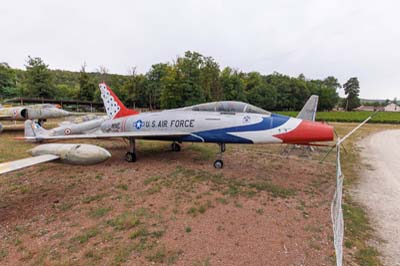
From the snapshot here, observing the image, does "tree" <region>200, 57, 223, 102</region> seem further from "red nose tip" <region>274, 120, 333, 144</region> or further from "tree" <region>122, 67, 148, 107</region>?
"red nose tip" <region>274, 120, 333, 144</region>

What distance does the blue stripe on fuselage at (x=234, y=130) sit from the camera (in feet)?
21.8

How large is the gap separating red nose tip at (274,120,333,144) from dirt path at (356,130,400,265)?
2.04 metres

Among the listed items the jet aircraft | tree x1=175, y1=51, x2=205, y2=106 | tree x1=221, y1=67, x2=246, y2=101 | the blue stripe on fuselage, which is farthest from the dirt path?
tree x1=221, y1=67, x2=246, y2=101

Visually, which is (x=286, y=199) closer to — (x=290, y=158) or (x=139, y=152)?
(x=290, y=158)

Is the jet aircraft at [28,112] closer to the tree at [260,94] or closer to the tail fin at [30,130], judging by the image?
the tail fin at [30,130]

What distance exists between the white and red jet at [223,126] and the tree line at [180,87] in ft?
111

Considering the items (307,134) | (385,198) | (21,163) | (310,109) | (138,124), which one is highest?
(310,109)

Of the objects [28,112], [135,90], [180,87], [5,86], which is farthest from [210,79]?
[5,86]

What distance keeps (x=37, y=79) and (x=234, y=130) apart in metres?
61.7

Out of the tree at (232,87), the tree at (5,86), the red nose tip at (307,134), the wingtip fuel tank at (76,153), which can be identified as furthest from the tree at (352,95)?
the tree at (5,86)

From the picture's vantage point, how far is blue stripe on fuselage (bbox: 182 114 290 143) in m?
6.64

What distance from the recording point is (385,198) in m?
5.84

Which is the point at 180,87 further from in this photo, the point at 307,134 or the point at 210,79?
the point at 307,134

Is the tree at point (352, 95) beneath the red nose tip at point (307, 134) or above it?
above
